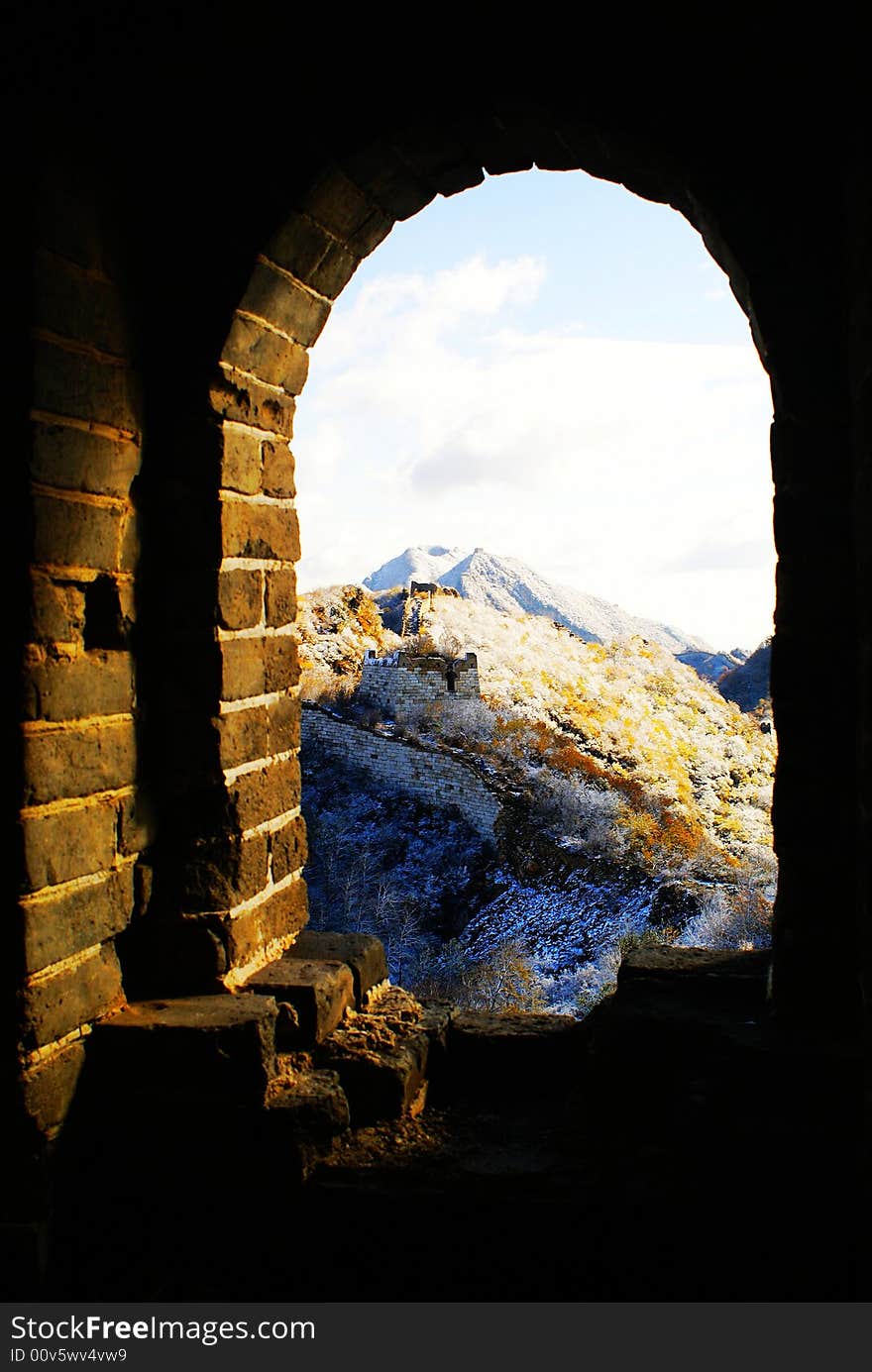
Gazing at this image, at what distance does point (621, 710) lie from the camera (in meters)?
17.8

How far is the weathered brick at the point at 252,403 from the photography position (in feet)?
8.13

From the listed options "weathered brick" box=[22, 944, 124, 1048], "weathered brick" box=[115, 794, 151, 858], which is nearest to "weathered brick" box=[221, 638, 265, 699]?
"weathered brick" box=[115, 794, 151, 858]

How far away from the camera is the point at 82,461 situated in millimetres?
2295

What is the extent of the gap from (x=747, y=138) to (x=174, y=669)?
1.85 metres

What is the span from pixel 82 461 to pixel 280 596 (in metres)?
0.67

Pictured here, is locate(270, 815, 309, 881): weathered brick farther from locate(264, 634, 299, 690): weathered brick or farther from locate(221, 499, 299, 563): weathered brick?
locate(221, 499, 299, 563): weathered brick

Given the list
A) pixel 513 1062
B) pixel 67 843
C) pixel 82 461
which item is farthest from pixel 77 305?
pixel 513 1062

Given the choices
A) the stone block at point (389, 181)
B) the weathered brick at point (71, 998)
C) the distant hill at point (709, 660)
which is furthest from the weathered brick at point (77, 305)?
the distant hill at point (709, 660)

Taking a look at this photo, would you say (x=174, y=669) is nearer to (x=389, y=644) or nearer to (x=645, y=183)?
(x=645, y=183)

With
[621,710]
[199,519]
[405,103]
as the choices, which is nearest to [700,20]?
[405,103]

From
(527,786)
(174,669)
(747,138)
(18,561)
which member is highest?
(747,138)

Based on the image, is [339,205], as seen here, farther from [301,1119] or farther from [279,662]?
[301,1119]

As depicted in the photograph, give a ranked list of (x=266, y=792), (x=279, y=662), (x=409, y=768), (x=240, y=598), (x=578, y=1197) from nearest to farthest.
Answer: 1. (x=578, y=1197)
2. (x=240, y=598)
3. (x=266, y=792)
4. (x=279, y=662)
5. (x=409, y=768)

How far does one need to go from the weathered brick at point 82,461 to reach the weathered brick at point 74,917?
3.11 feet
